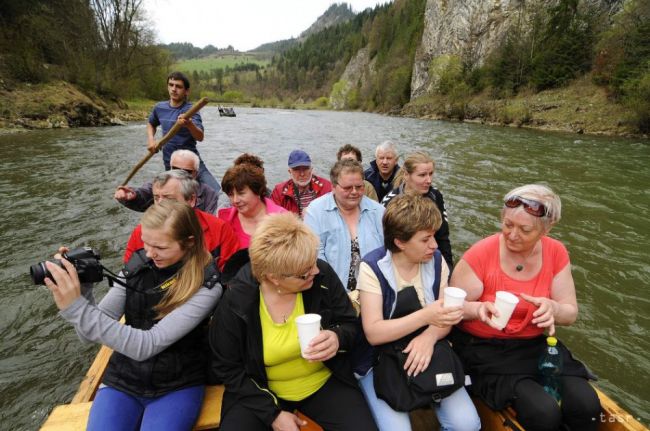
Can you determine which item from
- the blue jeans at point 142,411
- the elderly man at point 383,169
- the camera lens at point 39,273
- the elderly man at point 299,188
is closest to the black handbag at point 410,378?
the blue jeans at point 142,411

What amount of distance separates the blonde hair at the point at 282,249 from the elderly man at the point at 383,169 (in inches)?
124

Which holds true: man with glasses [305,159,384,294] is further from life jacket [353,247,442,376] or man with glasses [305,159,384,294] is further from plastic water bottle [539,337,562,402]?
plastic water bottle [539,337,562,402]

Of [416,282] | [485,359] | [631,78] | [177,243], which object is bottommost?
[485,359]

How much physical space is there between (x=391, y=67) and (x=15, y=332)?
64.2 metres

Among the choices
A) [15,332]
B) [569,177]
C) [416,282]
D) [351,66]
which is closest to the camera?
[416,282]

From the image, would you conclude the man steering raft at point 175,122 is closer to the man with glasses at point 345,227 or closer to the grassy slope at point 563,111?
the man with glasses at point 345,227

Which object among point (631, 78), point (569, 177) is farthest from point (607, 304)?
point (631, 78)

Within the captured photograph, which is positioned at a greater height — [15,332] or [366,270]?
[366,270]

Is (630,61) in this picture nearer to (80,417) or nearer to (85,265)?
(85,265)

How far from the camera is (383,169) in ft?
16.4

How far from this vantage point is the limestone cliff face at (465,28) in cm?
3447

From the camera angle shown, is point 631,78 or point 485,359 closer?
point 485,359

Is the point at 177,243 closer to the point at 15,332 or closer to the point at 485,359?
the point at 485,359

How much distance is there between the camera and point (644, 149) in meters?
14.3
